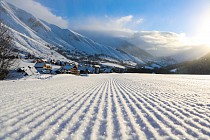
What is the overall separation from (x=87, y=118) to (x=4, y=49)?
24335 millimetres

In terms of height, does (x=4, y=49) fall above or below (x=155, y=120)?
above

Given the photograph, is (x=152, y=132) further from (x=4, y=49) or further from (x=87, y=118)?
(x=4, y=49)

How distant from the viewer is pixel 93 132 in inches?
180

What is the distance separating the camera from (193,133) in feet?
14.6

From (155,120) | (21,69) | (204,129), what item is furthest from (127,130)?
(21,69)

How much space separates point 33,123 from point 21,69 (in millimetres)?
45613

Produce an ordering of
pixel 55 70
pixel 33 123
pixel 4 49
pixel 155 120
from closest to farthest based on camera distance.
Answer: pixel 33 123 → pixel 155 120 → pixel 4 49 → pixel 55 70

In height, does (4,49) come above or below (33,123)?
above

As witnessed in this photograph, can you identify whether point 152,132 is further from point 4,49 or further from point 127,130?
point 4,49

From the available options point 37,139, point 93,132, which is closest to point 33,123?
point 37,139

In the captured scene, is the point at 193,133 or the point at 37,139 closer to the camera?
the point at 37,139

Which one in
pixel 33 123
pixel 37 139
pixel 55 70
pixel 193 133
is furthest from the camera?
pixel 55 70

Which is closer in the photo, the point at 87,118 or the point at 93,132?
the point at 93,132

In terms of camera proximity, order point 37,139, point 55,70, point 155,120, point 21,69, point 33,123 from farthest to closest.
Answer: point 55,70 → point 21,69 → point 155,120 → point 33,123 → point 37,139
